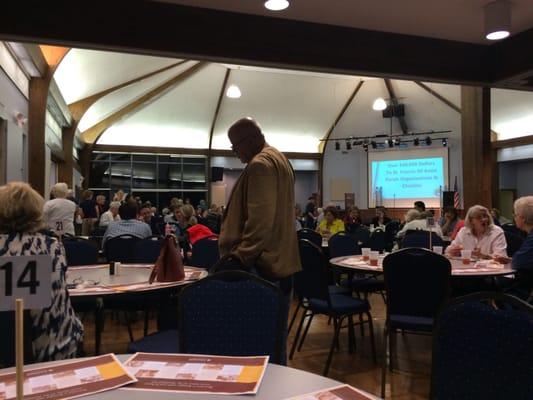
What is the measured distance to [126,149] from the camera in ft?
47.1

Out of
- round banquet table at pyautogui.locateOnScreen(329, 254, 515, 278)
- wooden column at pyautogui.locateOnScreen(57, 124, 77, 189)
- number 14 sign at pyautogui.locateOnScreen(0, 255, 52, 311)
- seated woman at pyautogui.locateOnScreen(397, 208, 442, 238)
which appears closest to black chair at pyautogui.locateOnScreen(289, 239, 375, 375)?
round banquet table at pyautogui.locateOnScreen(329, 254, 515, 278)

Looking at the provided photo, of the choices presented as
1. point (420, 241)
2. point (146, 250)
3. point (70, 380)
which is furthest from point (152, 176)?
point (70, 380)

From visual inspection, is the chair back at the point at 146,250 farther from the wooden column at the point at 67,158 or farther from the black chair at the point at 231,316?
the wooden column at the point at 67,158

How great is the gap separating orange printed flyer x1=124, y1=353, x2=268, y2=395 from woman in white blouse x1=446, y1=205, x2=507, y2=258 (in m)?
3.39

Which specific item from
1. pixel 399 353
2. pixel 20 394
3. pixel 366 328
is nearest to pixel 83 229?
pixel 366 328

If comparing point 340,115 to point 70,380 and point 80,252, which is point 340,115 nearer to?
point 80,252

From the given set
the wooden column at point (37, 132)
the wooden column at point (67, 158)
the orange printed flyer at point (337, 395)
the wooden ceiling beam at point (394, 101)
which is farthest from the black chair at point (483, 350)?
the wooden ceiling beam at point (394, 101)

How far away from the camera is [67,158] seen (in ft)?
35.8

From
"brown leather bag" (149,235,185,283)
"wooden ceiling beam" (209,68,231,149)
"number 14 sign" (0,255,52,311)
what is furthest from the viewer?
"wooden ceiling beam" (209,68,231,149)

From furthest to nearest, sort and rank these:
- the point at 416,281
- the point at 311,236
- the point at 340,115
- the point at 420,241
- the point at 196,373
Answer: the point at 340,115
the point at 311,236
the point at 420,241
the point at 416,281
the point at 196,373

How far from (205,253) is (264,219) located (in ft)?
7.54

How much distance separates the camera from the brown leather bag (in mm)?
3102

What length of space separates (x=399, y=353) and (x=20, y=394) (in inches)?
143

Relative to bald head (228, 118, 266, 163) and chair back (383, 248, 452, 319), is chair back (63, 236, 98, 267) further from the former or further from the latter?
chair back (383, 248, 452, 319)
